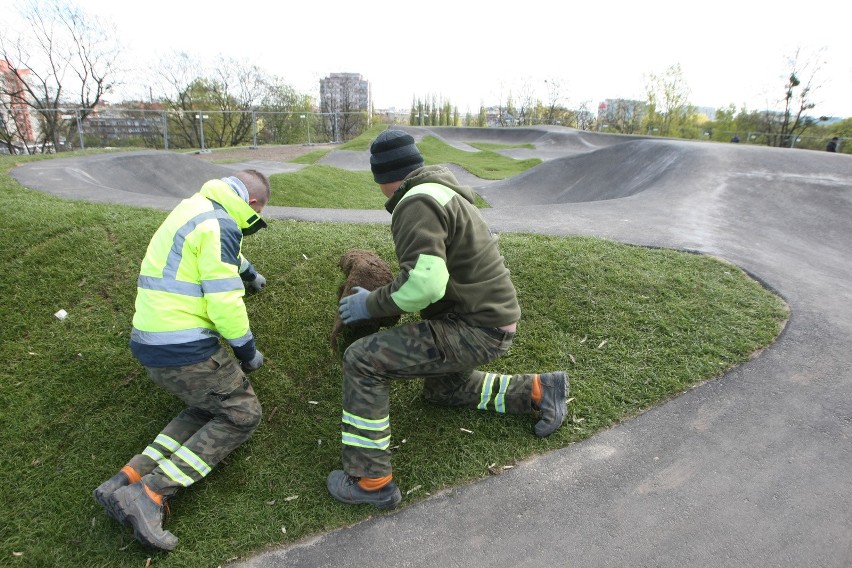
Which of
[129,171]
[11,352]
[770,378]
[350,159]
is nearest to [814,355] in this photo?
[770,378]

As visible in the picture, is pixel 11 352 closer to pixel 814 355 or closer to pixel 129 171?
pixel 814 355

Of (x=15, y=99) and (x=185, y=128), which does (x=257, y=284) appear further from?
(x=185, y=128)

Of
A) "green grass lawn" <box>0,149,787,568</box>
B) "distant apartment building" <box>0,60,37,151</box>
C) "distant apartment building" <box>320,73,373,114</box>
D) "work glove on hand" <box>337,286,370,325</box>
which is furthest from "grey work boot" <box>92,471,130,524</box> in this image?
"distant apartment building" <box>320,73,373,114</box>

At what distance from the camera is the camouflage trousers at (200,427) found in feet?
9.12

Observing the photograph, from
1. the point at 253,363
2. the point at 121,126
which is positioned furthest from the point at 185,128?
the point at 253,363

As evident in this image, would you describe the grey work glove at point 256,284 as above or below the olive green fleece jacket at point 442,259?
below

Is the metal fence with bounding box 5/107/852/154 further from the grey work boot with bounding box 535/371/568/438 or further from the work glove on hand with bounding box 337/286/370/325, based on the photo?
the grey work boot with bounding box 535/371/568/438

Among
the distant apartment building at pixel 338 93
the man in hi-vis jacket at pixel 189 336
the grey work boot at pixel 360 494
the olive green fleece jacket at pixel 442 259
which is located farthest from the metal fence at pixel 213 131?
the grey work boot at pixel 360 494

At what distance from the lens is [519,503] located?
282 centimetres

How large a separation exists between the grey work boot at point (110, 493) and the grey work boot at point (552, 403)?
2478 mm

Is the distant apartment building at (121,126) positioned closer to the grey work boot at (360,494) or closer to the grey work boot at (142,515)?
the grey work boot at (142,515)

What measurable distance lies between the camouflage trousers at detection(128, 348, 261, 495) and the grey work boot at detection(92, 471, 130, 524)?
0.33ft

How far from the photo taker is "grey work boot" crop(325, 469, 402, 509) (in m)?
2.78

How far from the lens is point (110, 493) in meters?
2.60
